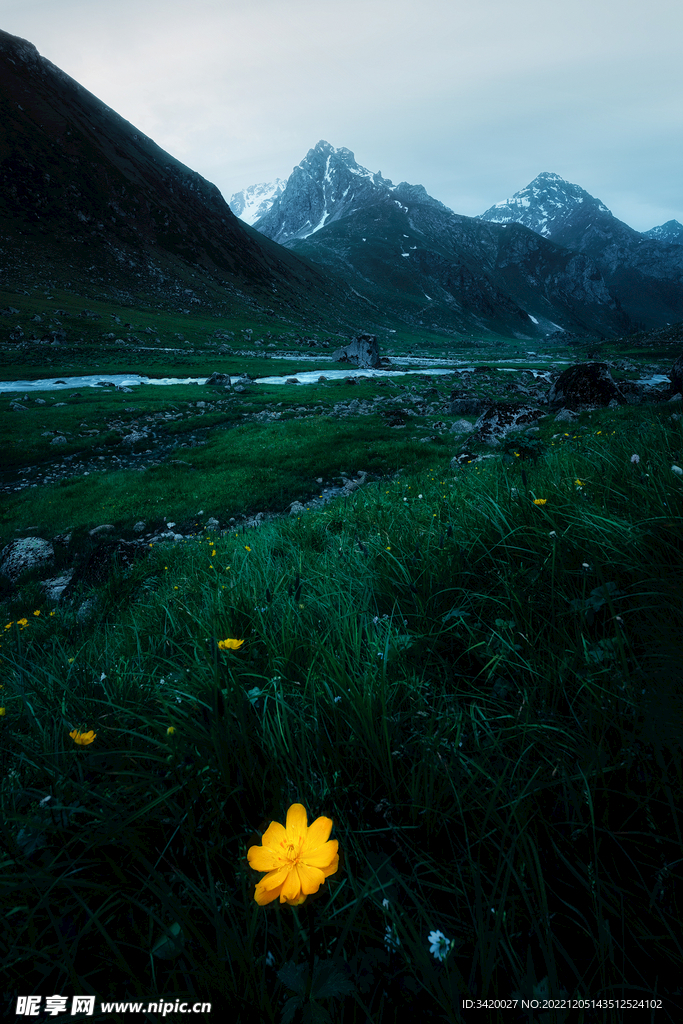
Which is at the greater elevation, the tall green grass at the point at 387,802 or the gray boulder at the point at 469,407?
the gray boulder at the point at 469,407

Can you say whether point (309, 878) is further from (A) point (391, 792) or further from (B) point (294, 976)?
(A) point (391, 792)

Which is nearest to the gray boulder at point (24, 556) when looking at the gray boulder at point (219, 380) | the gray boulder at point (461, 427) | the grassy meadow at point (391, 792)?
the grassy meadow at point (391, 792)

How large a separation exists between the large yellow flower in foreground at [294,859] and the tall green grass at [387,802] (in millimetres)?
69

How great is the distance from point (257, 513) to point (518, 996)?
961cm

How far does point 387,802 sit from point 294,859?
402 mm

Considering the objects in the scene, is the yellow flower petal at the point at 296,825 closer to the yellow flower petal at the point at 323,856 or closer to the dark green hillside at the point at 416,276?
the yellow flower petal at the point at 323,856

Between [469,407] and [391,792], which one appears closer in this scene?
[391,792]

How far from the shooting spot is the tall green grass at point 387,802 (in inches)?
39.7

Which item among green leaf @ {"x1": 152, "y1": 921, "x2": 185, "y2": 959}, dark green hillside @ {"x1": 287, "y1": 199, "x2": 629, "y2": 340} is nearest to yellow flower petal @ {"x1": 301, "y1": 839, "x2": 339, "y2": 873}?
green leaf @ {"x1": 152, "y1": 921, "x2": 185, "y2": 959}

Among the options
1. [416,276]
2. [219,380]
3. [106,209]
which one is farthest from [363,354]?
[416,276]

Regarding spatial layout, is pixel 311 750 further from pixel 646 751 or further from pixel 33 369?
pixel 33 369

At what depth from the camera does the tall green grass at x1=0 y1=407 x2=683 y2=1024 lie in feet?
3.31

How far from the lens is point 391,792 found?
1365 mm

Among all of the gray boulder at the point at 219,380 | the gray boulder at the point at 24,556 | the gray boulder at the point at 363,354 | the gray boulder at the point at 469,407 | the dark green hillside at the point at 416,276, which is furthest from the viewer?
the dark green hillside at the point at 416,276
